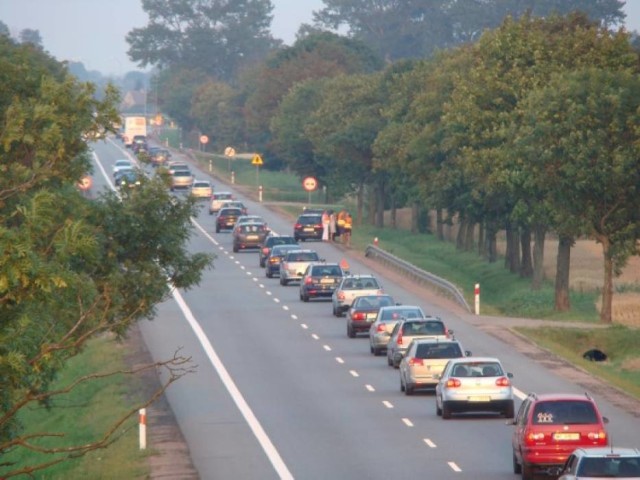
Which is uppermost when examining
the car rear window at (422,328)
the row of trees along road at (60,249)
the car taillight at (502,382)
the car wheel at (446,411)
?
the row of trees along road at (60,249)

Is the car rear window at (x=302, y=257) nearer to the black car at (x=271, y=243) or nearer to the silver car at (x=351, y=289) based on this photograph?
the black car at (x=271, y=243)

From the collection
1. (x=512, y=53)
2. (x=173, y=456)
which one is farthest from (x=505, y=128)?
(x=173, y=456)

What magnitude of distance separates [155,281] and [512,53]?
119 feet

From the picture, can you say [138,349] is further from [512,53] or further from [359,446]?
Answer: [512,53]

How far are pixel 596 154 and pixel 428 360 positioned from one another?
68.6 ft

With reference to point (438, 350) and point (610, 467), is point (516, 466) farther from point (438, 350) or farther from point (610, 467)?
point (438, 350)

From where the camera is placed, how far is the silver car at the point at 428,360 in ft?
125

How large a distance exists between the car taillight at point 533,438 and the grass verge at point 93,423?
20.6 ft

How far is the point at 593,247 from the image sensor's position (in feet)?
323

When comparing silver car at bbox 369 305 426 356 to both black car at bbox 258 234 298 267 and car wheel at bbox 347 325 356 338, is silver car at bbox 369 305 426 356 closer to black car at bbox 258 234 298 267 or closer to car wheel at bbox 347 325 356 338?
car wheel at bbox 347 325 356 338

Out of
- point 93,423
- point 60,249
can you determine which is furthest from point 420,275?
point 60,249

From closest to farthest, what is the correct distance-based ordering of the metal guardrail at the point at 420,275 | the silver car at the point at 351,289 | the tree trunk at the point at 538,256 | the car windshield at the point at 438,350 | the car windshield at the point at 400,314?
the car windshield at the point at 438,350 < the car windshield at the point at 400,314 < the silver car at the point at 351,289 < the metal guardrail at the point at 420,275 < the tree trunk at the point at 538,256

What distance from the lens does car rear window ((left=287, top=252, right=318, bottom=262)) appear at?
222ft

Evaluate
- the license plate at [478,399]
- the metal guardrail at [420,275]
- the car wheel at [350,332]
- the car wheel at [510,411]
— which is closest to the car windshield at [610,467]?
the license plate at [478,399]
